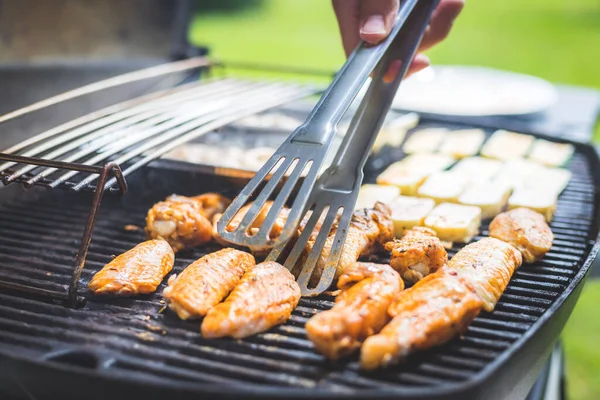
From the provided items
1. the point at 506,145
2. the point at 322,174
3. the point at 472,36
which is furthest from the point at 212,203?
the point at 472,36

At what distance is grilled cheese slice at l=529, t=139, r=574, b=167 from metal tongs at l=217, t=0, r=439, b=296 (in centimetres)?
163

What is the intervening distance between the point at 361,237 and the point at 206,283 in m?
0.81

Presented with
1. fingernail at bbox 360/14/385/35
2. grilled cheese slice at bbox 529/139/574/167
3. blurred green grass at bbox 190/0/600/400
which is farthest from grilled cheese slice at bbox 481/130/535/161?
blurred green grass at bbox 190/0/600/400

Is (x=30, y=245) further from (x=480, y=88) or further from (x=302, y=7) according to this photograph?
(x=302, y=7)

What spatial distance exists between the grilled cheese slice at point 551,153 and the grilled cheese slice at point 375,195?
132 cm

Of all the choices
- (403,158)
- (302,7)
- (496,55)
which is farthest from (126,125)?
(302,7)

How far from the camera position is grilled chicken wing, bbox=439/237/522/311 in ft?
8.25

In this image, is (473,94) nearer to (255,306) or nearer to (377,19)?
(377,19)

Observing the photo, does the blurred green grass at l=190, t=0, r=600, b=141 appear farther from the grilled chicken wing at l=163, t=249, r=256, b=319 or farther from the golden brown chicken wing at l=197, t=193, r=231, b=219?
the grilled chicken wing at l=163, t=249, r=256, b=319

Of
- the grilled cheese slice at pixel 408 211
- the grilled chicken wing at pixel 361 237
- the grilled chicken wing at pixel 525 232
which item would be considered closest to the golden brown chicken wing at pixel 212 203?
the grilled chicken wing at pixel 361 237

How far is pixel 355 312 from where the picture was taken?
7.32 ft

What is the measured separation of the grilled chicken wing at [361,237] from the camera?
9.04 ft

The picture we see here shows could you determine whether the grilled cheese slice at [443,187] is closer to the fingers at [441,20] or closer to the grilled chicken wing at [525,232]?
the grilled chicken wing at [525,232]

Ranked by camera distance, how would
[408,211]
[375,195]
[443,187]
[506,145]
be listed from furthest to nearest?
[506,145] < [443,187] < [375,195] < [408,211]
